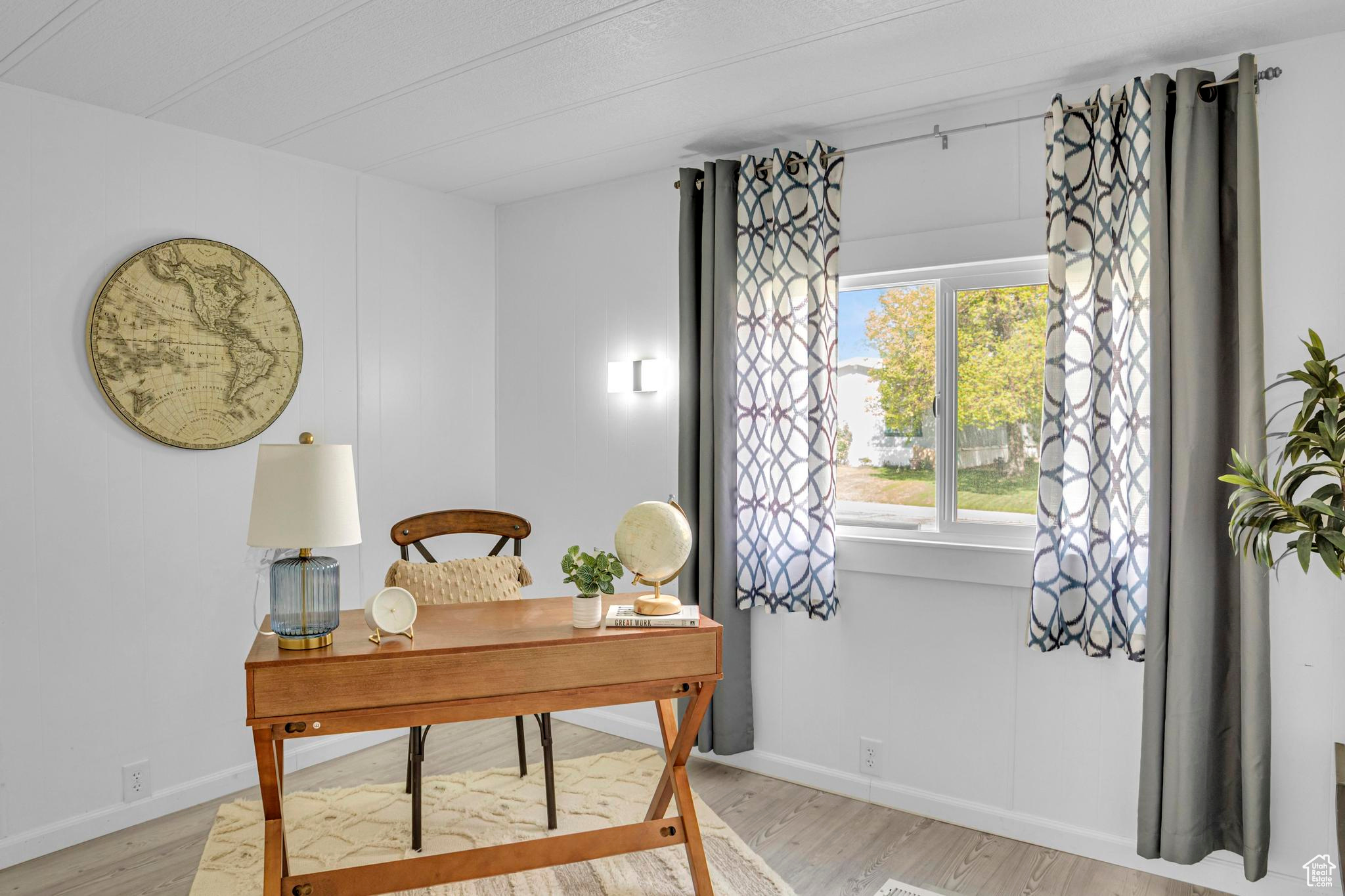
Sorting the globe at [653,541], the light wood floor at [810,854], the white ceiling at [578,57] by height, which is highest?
the white ceiling at [578,57]

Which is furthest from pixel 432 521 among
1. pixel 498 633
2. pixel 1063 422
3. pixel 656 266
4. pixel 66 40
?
pixel 1063 422

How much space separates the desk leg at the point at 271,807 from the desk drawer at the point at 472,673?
0.07m

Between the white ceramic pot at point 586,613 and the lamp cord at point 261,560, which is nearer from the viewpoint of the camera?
the white ceramic pot at point 586,613

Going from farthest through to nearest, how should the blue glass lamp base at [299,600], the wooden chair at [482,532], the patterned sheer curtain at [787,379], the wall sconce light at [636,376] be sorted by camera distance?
the wall sconce light at [636,376]
the patterned sheer curtain at [787,379]
the wooden chair at [482,532]
the blue glass lamp base at [299,600]

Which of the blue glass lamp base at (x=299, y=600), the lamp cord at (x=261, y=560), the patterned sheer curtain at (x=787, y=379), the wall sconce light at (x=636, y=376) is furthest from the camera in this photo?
the wall sconce light at (x=636, y=376)

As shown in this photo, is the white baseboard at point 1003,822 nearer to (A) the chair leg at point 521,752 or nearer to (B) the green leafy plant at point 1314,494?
(A) the chair leg at point 521,752

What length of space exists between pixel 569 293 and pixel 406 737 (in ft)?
7.47

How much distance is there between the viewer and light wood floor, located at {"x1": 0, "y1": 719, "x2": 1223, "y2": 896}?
2.64 metres

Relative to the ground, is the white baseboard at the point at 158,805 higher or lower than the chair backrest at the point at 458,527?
lower

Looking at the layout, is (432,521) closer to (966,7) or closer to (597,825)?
(597,825)

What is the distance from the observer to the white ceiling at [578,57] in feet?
7.59

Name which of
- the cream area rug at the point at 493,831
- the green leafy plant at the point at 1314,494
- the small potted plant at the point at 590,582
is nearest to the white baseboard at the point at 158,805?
the cream area rug at the point at 493,831

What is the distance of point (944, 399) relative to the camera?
125 inches

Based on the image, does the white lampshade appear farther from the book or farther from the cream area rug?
the cream area rug
